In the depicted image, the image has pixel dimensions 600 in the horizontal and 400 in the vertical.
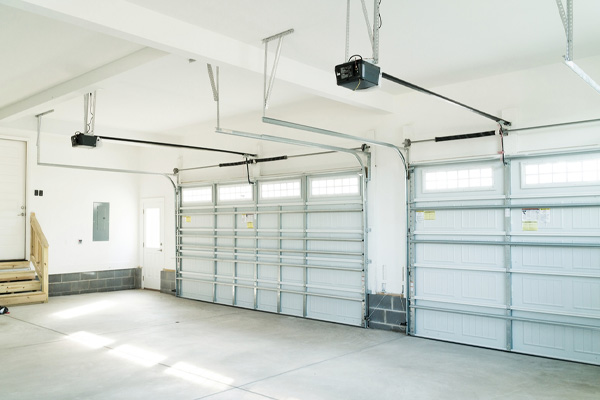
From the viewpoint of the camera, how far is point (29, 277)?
9.10 meters

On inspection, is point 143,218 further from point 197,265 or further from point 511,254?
point 511,254

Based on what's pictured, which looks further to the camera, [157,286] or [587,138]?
[157,286]

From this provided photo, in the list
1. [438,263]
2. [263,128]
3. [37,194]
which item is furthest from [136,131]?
[438,263]

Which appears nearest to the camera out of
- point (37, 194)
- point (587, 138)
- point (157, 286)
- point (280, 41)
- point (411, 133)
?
point (280, 41)

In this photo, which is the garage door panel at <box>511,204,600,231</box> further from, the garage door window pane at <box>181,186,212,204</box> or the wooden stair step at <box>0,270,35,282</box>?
the wooden stair step at <box>0,270,35,282</box>

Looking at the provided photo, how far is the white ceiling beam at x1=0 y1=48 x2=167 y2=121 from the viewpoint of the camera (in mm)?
5066

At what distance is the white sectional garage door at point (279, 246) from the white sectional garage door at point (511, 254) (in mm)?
1094

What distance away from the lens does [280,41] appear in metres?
4.65

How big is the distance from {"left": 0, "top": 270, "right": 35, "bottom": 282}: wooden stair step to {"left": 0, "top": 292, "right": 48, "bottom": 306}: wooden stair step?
1.21 feet

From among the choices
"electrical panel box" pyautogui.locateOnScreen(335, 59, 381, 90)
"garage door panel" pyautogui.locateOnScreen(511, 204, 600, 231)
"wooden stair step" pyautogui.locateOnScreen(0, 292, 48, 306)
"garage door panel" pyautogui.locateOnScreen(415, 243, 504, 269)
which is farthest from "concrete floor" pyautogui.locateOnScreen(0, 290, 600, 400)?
"electrical panel box" pyautogui.locateOnScreen(335, 59, 381, 90)

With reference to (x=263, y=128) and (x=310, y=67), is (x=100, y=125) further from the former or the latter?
(x=310, y=67)

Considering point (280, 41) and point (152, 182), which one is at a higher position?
point (280, 41)

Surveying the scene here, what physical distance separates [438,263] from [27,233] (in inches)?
321

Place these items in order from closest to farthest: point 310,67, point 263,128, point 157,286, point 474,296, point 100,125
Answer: point 310,67 → point 474,296 → point 263,128 → point 100,125 → point 157,286
